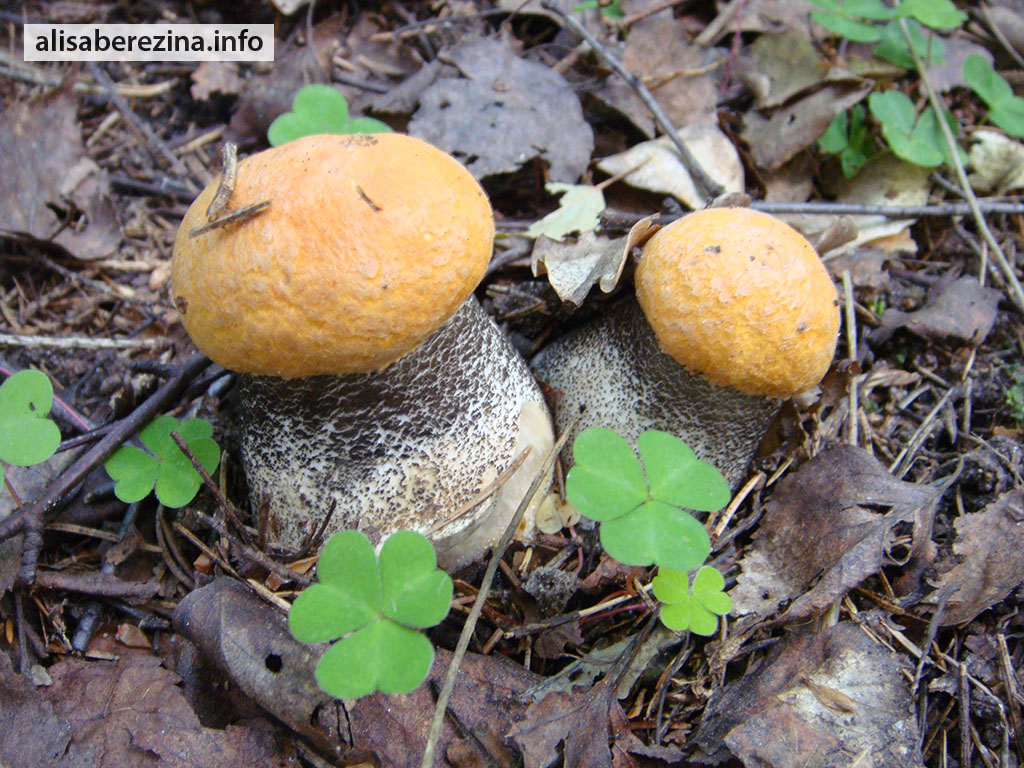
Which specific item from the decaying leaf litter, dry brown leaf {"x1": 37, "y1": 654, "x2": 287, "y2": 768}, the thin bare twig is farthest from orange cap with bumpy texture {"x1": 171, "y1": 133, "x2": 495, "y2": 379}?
the thin bare twig

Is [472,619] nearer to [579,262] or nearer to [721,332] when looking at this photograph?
[721,332]

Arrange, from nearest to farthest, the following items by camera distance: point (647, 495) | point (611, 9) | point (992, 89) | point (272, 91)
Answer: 1. point (647, 495)
2. point (992, 89)
3. point (272, 91)
4. point (611, 9)

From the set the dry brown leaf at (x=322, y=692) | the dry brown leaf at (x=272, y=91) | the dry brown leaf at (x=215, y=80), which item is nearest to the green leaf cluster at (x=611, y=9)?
the dry brown leaf at (x=272, y=91)

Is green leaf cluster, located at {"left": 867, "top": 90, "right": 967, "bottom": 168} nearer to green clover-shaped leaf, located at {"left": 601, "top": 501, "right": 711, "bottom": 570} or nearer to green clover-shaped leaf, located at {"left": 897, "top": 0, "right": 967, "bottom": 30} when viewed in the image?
green clover-shaped leaf, located at {"left": 897, "top": 0, "right": 967, "bottom": 30}

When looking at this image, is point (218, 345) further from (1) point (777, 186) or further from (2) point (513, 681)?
(1) point (777, 186)

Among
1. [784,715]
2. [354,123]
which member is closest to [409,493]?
[784,715]

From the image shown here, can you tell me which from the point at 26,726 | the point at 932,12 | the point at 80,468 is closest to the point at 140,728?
the point at 26,726
